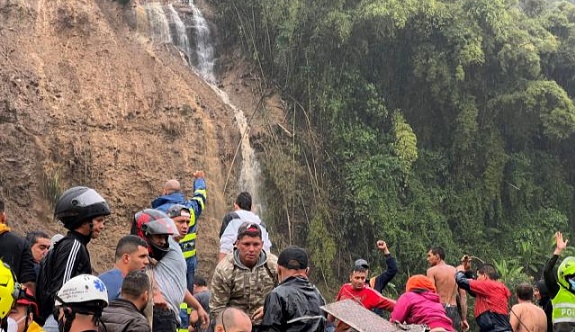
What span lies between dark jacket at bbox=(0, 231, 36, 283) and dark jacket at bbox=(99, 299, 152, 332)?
7.48ft

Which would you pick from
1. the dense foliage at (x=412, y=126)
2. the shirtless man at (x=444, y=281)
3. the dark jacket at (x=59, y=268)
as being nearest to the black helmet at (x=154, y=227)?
the dark jacket at (x=59, y=268)

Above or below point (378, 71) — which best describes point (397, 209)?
below

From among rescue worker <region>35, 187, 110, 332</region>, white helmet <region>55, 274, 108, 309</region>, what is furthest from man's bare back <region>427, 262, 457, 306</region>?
white helmet <region>55, 274, 108, 309</region>

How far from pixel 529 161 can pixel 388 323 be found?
16339 mm

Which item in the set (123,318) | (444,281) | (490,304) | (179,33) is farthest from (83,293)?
(179,33)

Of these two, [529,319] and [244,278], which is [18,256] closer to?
[244,278]

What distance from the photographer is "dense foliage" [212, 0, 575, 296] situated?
1705cm

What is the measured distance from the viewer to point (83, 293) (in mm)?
3717

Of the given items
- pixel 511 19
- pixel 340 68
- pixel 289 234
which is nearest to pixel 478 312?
pixel 289 234

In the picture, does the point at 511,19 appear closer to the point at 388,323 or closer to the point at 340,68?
the point at 340,68

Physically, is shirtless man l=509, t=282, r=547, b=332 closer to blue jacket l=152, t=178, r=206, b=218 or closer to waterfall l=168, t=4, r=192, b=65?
blue jacket l=152, t=178, r=206, b=218

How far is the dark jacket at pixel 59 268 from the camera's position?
4305mm

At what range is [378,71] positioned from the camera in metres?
19.2

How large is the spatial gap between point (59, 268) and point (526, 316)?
5334 mm
